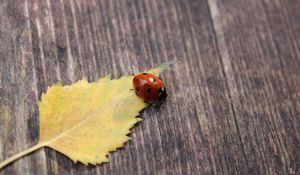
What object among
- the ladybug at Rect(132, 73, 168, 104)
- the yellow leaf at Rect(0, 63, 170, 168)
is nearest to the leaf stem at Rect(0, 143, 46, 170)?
the yellow leaf at Rect(0, 63, 170, 168)

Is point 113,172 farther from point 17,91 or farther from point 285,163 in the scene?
point 285,163

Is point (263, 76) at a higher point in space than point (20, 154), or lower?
higher

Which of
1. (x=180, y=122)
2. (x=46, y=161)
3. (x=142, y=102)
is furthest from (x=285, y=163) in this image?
(x=46, y=161)

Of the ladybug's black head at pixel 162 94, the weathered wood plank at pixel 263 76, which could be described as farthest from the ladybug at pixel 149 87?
the weathered wood plank at pixel 263 76

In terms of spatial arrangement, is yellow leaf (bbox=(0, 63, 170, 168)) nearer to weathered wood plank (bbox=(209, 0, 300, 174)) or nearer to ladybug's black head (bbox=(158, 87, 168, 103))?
ladybug's black head (bbox=(158, 87, 168, 103))

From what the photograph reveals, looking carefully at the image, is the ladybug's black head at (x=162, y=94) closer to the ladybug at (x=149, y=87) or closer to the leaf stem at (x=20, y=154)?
the ladybug at (x=149, y=87)

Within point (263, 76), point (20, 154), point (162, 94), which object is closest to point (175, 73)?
point (162, 94)

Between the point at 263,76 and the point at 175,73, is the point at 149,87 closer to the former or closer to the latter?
the point at 175,73
